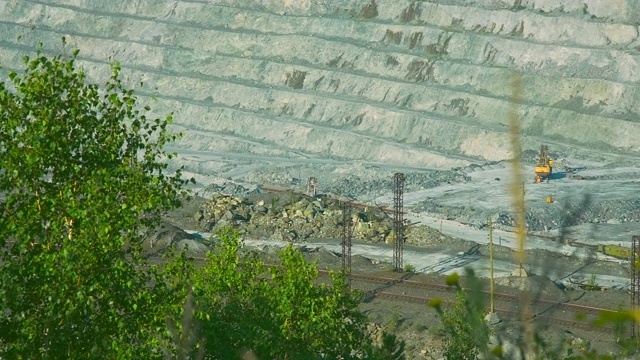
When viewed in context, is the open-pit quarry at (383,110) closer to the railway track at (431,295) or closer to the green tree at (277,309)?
the railway track at (431,295)

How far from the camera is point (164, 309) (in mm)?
13945

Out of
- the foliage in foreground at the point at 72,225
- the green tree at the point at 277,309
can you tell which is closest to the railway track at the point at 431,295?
the green tree at the point at 277,309

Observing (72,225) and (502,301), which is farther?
(502,301)

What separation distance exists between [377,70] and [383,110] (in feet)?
16.4

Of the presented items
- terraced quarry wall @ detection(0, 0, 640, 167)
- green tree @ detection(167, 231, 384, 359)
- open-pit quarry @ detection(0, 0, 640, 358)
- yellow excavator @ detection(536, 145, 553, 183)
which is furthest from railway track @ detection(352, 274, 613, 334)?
terraced quarry wall @ detection(0, 0, 640, 167)

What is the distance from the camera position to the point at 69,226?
43.9ft

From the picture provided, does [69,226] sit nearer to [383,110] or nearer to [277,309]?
[277,309]

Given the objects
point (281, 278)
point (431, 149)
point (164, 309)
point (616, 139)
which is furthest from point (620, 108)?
point (164, 309)

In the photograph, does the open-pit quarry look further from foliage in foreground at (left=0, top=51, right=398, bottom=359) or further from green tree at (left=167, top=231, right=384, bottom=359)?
foliage in foreground at (left=0, top=51, right=398, bottom=359)

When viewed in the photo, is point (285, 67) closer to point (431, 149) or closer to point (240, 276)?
point (431, 149)

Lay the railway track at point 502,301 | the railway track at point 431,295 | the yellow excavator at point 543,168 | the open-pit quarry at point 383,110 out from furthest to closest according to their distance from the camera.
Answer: the yellow excavator at point 543,168
the open-pit quarry at point 383,110
the railway track at point 431,295
the railway track at point 502,301

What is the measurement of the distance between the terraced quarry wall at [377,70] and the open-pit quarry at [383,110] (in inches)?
4.2

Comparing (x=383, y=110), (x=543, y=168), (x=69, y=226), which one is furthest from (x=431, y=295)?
(x=383, y=110)

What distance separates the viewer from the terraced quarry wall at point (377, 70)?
64.3 metres
